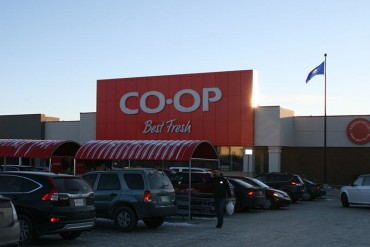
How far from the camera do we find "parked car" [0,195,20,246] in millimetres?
9703

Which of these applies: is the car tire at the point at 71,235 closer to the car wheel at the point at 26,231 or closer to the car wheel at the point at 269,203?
the car wheel at the point at 26,231

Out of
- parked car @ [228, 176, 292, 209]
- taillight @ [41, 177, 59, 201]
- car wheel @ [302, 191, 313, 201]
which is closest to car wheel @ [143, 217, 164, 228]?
taillight @ [41, 177, 59, 201]

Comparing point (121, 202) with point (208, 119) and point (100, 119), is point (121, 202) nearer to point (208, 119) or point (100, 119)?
point (208, 119)

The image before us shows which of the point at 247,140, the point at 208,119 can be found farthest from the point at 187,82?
the point at 247,140

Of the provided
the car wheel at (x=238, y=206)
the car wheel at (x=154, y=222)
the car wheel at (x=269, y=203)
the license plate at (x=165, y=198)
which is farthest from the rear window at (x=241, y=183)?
the license plate at (x=165, y=198)

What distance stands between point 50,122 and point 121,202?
34258 mm

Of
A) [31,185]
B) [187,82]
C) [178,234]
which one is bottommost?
[178,234]

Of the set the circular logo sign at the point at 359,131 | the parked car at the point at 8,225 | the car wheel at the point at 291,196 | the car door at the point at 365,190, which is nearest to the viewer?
the parked car at the point at 8,225

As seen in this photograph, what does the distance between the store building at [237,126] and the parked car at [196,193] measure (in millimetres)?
19123

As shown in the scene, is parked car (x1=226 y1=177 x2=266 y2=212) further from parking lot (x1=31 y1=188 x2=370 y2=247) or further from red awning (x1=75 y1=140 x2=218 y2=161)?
red awning (x1=75 y1=140 x2=218 y2=161)

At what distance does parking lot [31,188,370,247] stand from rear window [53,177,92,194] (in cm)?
129

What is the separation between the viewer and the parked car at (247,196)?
22.6 m

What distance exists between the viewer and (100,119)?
45812 mm

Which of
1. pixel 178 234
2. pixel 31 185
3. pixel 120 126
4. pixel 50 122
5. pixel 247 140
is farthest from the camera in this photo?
pixel 50 122
